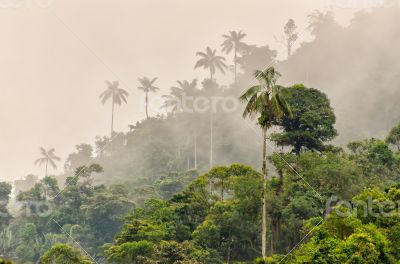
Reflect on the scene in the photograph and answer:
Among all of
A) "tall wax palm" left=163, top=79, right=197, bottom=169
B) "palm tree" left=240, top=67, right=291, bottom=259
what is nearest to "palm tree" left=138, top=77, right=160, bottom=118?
"tall wax palm" left=163, top=79, right=197, bottom=169

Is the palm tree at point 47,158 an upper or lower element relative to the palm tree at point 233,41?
lower

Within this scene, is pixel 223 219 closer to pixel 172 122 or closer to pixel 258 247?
pixel 258 247

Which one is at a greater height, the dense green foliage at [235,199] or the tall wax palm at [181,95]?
the tall wax palm at [181,95]

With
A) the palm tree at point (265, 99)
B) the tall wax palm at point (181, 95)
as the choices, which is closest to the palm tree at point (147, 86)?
the tall wax palm at point (181, 95)

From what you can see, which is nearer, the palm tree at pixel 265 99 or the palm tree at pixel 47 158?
the palm tree at pixel 265 99

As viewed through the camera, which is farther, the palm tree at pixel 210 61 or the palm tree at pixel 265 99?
the palm tree at pixel 210 61

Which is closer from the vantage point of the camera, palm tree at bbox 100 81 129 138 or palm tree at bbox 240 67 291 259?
palm tree at bbox 240 67 291 259

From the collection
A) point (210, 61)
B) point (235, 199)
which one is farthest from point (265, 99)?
point (210, 61)

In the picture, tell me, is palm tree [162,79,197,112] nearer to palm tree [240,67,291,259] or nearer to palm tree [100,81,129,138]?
palm tree [100,81,129,138]

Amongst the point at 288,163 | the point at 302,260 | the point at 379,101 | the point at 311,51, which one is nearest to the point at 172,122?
the point at 311,51

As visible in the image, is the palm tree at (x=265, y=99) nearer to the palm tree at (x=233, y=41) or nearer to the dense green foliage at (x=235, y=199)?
the dense green foliage at (x=235, y=199)

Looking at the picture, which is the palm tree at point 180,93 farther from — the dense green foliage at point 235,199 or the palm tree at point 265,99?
the palm tree at point 265,99

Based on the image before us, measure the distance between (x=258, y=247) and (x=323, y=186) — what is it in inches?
328

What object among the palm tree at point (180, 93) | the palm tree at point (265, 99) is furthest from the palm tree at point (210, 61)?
the palm tree at point (265, 99)
